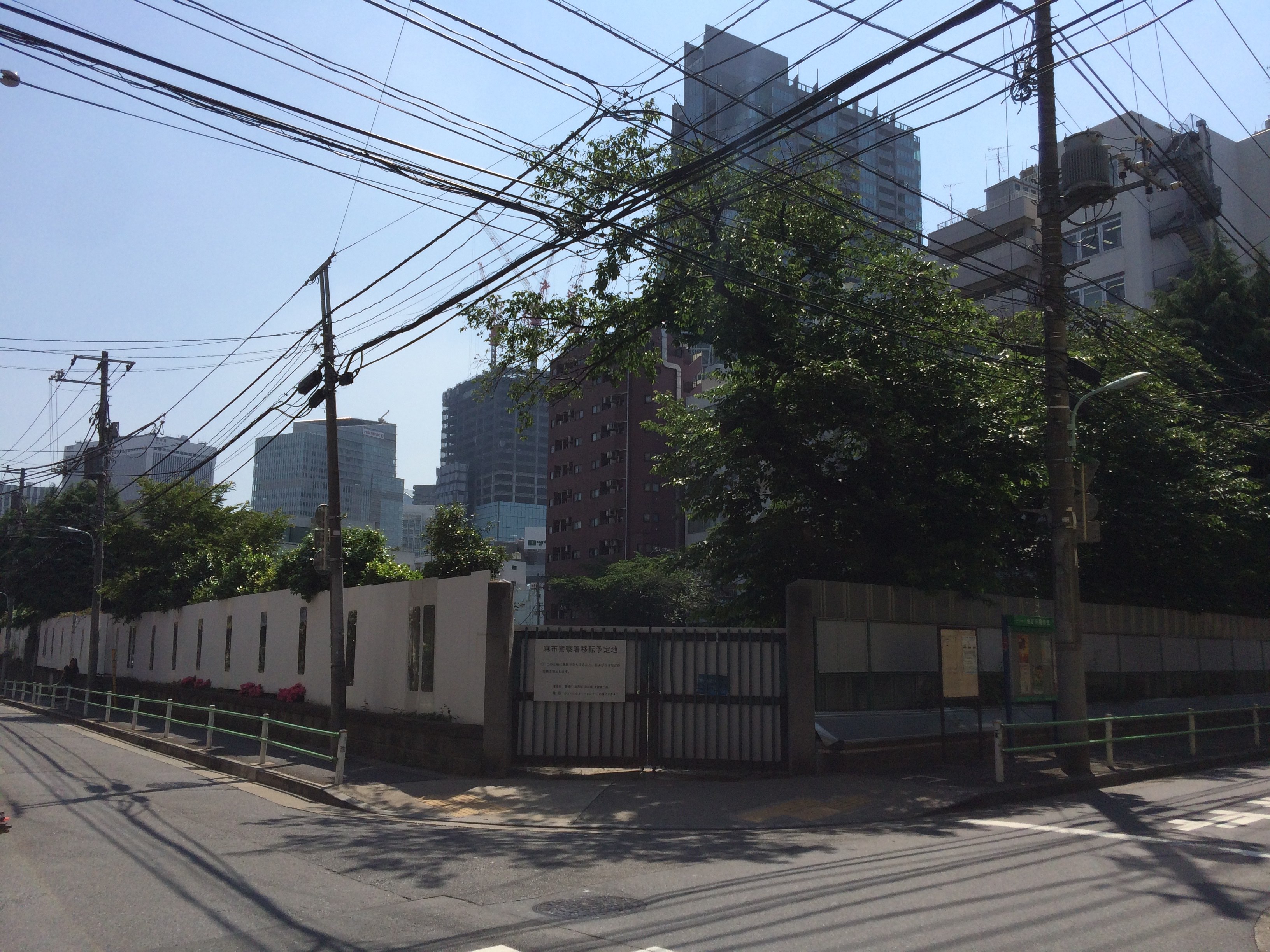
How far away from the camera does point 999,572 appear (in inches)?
949

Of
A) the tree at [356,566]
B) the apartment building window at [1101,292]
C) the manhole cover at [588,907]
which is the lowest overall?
→ the manhole cover at [588,907]

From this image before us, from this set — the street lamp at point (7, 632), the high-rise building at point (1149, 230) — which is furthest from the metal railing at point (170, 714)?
the high-rise building at point (1149, 230)

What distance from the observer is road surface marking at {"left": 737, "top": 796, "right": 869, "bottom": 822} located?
38.9ft

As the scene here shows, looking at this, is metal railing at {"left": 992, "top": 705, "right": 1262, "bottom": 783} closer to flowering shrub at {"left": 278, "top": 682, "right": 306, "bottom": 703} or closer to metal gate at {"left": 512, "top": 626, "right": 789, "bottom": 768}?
metal gate at {"left": 512, "top": 626, "right": 789, "bottom": 768}

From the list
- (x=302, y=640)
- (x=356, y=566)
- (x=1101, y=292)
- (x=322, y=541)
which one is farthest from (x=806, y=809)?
(x=1101, y=292)

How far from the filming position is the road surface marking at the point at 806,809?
1185 centimetres

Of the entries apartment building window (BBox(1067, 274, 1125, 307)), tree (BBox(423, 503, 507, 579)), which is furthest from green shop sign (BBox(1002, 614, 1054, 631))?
apartment building window (BBox(1067, 274, 1125, 307))

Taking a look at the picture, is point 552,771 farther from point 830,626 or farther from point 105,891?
point 105,891

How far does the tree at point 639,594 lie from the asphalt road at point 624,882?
171 feet

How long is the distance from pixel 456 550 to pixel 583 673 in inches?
189

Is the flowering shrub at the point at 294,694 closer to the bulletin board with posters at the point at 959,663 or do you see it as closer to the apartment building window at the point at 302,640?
the apartment building window at the point at 302,640

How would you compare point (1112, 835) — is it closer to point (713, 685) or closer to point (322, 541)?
point (713, 685)

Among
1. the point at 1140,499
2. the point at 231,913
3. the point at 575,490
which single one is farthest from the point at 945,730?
the point at 575,490

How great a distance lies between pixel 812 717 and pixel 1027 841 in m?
4.32
